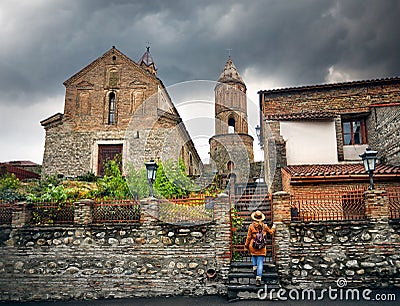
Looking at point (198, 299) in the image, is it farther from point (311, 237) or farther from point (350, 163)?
point (350, 163)

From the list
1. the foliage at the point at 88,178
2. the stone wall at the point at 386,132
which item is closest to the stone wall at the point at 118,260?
the stone wall at the point at 386,132

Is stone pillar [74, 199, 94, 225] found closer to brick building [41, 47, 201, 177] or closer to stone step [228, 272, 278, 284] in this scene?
stone step [228, 272, 278, 284]

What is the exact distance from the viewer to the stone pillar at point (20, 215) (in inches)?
335

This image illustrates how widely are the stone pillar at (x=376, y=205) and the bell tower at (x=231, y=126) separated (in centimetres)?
1729

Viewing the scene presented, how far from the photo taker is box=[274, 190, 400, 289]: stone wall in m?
7.59

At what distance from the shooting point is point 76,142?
18.5 m

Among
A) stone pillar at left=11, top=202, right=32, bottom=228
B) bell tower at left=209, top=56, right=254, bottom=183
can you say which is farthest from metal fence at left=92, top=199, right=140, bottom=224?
bell tower at left=209, top=56, right=254, bottom=183

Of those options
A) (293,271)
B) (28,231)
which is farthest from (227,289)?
(28,231)

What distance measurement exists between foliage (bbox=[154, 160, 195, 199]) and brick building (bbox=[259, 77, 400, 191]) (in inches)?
152

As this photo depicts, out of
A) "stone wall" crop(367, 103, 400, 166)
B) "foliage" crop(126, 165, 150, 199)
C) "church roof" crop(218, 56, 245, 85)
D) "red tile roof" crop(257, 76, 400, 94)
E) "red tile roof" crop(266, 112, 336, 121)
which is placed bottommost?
"foliage" crop(126, 165, 150, 199)

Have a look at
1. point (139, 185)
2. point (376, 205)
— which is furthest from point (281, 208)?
point (139, 185)

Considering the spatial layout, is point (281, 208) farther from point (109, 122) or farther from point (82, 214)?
point (109, 122)

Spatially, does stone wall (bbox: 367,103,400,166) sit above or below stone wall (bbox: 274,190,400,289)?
above

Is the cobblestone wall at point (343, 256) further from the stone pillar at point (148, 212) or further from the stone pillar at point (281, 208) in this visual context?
the stone pillar at point (148, 212)
